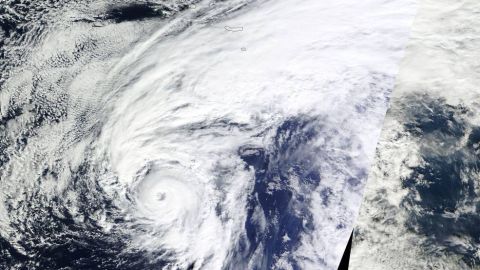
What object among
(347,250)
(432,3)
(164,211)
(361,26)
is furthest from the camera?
(432,3)

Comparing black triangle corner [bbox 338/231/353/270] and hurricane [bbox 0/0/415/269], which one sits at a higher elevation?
hurricane [bbox 0/0/415/269]

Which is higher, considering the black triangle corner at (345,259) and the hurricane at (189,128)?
the hurricane at (189,128)

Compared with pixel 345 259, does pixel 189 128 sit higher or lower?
higher

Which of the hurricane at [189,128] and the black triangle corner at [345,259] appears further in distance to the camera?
the hurricane at [189,128]

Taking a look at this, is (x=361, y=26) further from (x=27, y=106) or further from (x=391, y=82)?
(x=27, y=106)

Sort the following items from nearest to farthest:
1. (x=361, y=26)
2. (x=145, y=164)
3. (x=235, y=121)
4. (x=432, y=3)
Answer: (x=145, y=164) < (x=235, y=121) < (x=361, y=26) < (x=432, y=3)

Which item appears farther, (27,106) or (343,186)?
(27,106)

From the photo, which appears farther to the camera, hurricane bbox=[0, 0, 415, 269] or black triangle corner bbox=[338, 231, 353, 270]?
hurricane bbox=[0, 0, 415, 269]

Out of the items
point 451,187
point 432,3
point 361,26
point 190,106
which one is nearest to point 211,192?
point 190,106

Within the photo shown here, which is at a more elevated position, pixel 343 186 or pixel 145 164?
pixel 145 164

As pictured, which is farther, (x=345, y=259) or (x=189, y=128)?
(x=189, y=128)

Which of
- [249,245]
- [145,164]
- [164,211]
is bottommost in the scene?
[249,245]
